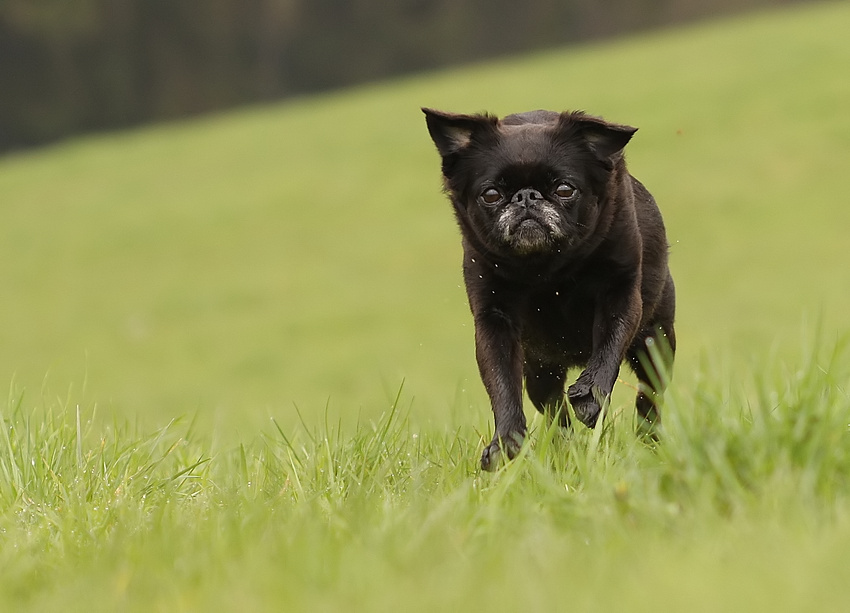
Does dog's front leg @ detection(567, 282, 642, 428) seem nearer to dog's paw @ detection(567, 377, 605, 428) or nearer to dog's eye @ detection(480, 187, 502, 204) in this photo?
dog's paw @ detection(567, 377, 605, 428)

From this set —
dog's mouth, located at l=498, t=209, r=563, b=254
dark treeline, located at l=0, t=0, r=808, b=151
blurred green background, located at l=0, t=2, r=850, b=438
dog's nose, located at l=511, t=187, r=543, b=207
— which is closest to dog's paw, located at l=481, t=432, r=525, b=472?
dog's mouth, located at l=498, t=209, r=563, b=254

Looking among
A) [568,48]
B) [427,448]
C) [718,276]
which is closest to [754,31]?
[568,48]

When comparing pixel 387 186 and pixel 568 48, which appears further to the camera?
pixel 568 48

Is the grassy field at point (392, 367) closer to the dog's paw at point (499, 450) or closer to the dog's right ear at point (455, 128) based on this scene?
the dog's paw at point (499, 450)

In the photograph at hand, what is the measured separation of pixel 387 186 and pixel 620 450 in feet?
64.5

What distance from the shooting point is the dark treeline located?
37938 millimetres

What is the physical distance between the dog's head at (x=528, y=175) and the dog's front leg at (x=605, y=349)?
1.00 feet

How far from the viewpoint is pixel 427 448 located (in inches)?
173

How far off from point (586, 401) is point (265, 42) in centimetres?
3656

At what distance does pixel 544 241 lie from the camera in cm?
443

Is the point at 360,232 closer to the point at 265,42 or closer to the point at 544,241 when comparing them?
the point at 544,241

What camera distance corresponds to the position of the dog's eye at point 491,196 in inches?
184

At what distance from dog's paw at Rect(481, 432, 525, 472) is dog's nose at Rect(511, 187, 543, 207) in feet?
3.21

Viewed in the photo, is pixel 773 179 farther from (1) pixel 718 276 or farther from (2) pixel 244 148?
(2) pixel 244 148
